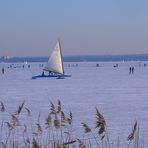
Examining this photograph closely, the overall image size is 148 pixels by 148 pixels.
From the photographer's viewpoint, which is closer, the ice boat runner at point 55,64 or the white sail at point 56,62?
the ice boat runner at point 55,64

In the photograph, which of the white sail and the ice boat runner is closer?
the ice boat runner

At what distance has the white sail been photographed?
56.8 meters

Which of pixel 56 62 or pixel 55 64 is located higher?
pixel 56 62

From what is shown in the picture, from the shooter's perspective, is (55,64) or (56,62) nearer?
(55,64)

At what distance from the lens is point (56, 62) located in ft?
189

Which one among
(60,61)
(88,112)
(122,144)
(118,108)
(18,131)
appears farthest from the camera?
(60,61)

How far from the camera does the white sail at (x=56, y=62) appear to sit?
186ft

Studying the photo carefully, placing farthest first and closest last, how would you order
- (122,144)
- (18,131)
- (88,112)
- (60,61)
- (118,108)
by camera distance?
(60,61)
(118,108)
(88,112)
(18,131)
(122,144)

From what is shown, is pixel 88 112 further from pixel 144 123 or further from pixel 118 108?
pixel 144 123

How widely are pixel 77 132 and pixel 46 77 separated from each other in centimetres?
4289

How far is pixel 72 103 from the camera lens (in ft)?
73.2

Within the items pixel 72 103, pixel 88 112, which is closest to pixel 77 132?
pixel 88 112

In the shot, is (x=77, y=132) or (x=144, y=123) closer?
(x=77, y=132)

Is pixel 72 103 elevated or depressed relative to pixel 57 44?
depressed
